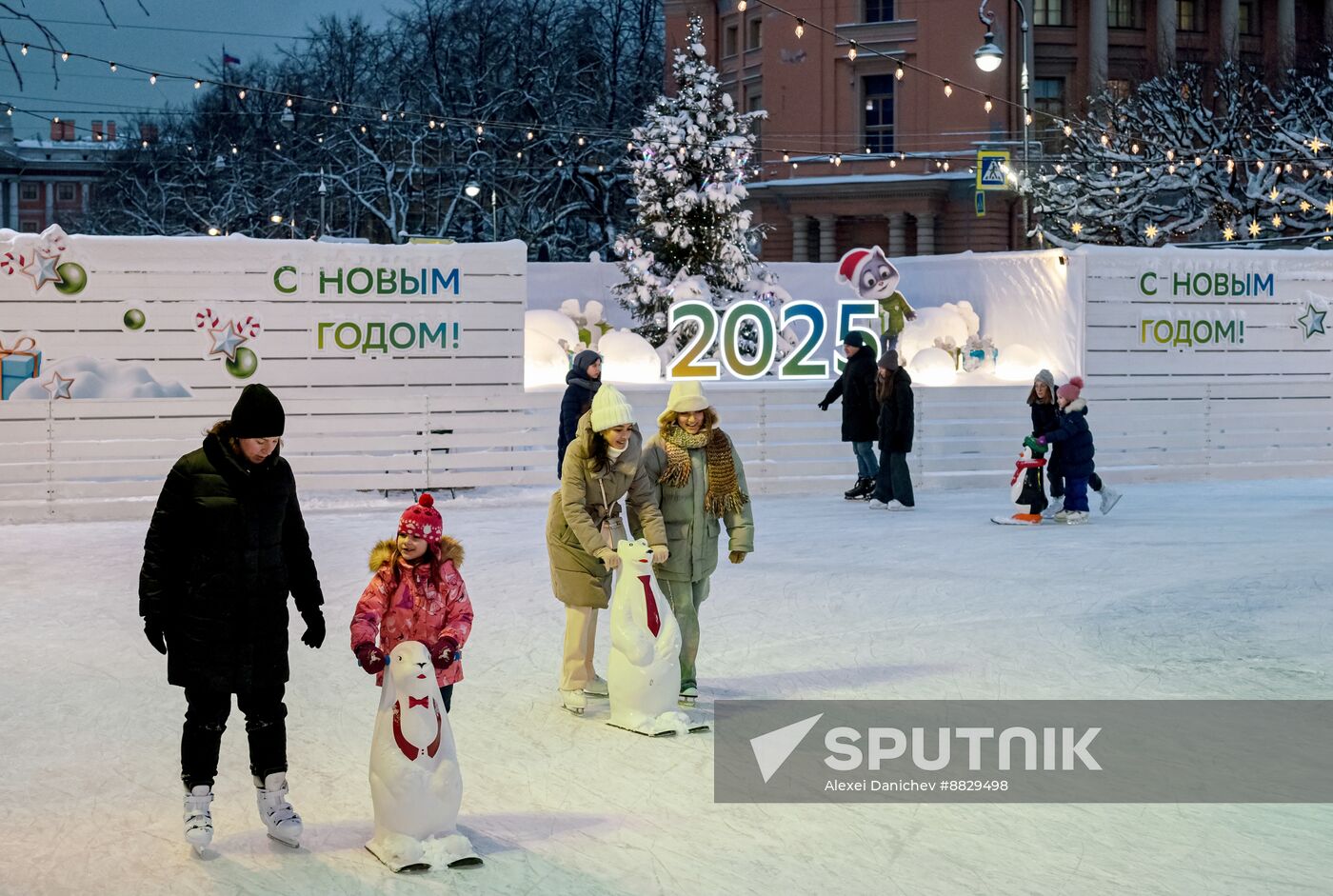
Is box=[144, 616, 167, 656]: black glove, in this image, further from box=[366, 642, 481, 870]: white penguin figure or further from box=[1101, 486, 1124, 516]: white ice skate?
box=[1101, 486, 1124, 516]: white ice skate

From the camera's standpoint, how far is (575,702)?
7664 mm

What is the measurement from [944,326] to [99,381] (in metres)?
13.5

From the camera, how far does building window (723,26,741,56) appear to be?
5072 centimetres

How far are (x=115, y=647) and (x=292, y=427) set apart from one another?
7.90m

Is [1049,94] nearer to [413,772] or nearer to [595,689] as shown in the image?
[595,689]

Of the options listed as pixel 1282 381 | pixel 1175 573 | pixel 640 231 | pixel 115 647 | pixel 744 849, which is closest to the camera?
pixel 744 849

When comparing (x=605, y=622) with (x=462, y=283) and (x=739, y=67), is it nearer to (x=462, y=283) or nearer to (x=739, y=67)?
(x=462, y=283)

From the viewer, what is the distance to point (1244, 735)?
7.25 metres

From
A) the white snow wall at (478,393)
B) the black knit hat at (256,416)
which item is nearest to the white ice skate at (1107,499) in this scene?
the white snow wall at (478,393)

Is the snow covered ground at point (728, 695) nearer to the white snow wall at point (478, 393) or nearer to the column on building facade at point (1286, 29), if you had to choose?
the white snow wall at point (478, 393)

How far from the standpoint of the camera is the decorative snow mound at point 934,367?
24.8 m

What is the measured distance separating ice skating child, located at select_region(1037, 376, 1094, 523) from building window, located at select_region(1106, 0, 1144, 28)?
38.5 metres

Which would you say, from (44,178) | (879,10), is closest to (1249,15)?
(879,10)

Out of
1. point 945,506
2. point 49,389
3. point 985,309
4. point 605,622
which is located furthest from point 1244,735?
point 985,309
